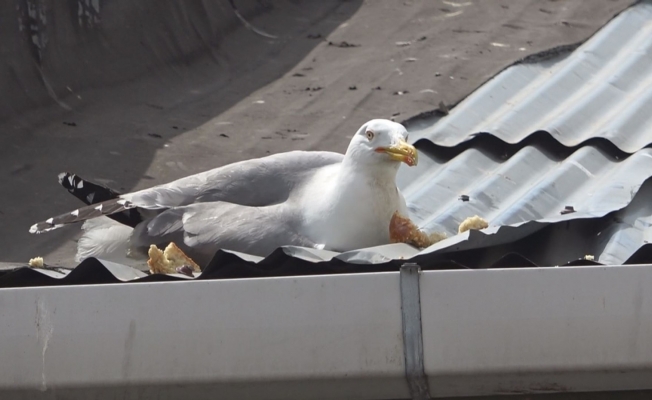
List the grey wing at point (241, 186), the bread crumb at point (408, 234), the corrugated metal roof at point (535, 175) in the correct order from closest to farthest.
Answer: the corrugated metal roof at point (535, 175) < the bread crumb at point (408, 234) < the grey wing at point (241, 186)

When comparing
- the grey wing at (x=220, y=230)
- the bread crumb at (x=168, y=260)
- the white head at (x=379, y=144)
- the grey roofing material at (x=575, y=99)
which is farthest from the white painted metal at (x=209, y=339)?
the grey roofing material at (x=575, y=99)

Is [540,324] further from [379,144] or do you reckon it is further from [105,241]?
[105,241]

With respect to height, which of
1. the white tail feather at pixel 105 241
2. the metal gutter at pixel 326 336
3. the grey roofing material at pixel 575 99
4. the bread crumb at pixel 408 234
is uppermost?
the metal gutter at pixel 326 336

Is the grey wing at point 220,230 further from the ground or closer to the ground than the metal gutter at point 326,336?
closer to the ground

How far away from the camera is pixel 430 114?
193 inches

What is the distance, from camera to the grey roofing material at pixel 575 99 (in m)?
4.42

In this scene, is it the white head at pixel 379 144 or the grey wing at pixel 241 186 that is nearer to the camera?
the white head at pixel 379 144

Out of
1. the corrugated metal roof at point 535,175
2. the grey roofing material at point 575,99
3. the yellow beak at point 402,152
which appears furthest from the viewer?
the grey roofing material at point 575,99

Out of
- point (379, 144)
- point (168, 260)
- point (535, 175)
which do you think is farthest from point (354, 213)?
point (535, 175)

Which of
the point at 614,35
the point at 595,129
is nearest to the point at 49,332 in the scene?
the point at 595,129

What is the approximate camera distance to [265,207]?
3.76 m

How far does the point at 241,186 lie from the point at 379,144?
55 cm

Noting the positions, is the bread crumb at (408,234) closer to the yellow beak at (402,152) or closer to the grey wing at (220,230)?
the yellow beak at (402,152)

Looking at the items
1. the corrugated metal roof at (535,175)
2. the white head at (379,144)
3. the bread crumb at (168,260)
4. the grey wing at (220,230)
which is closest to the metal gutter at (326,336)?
the corrugated metal roof at (535,175)
